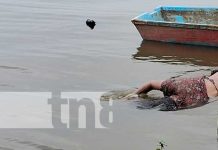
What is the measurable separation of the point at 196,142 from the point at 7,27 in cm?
904

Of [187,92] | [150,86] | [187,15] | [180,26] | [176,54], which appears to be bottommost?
[187,92]

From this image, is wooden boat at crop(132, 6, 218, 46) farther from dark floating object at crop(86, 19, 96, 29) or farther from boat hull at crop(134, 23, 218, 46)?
dark floating object at crop(86, 19, 96, 29)

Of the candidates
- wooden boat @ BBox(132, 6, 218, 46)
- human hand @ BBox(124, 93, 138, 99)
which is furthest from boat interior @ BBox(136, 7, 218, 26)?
human hand @ BBox(124, 93, 138, 99)

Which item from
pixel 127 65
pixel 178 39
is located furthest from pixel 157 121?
pixel 178 39

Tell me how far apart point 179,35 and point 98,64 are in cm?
280

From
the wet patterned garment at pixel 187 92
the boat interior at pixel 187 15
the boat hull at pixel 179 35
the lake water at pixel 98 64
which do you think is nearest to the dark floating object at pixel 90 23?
the lake water at pixel 98 64

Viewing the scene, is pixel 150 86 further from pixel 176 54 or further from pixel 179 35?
pixel 179 35

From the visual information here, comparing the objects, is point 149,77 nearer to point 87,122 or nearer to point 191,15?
point 87,122

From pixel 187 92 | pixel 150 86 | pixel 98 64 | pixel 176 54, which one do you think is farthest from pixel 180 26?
pixel 187 92

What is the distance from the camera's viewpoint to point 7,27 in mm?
13133

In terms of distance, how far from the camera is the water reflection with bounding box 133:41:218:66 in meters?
9.86

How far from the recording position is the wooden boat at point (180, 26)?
1066 cm

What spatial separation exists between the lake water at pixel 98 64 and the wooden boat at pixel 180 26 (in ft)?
0.71

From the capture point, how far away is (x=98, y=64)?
9.23 m
